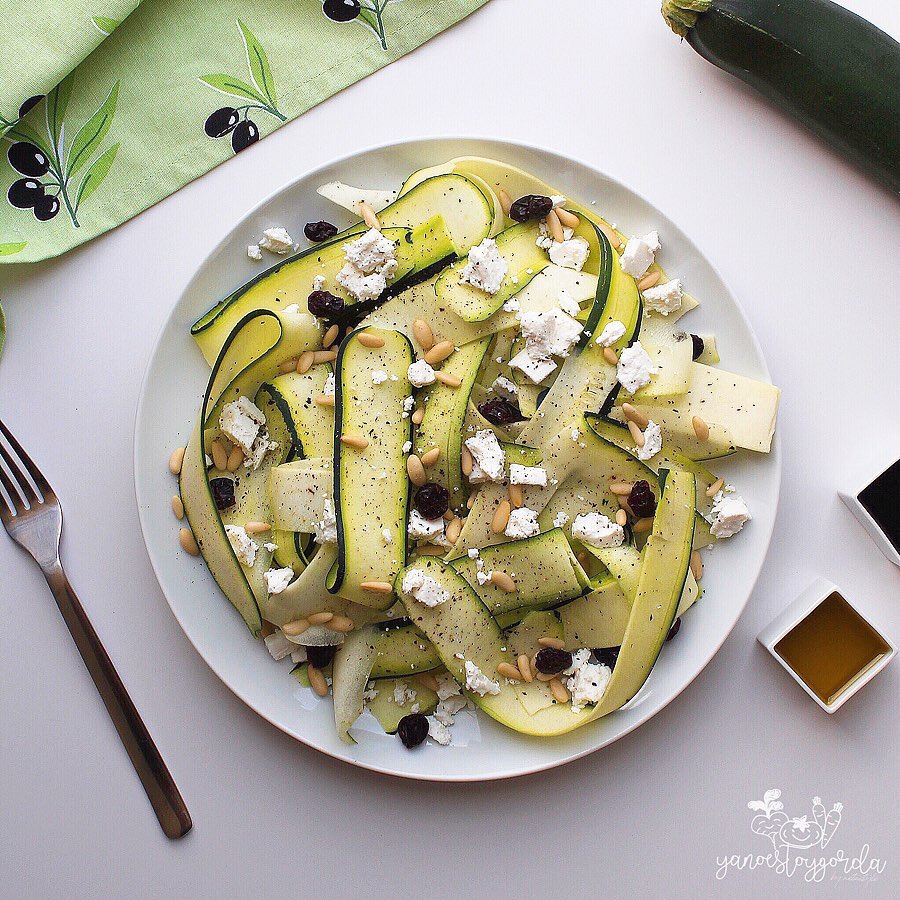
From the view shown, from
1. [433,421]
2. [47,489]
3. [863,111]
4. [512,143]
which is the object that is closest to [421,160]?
[512,143]

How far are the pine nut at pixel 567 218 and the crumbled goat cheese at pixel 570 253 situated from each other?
0.04m

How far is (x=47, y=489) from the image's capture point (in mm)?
1826

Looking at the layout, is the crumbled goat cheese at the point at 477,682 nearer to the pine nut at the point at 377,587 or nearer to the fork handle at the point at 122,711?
the pine nut at the point at 377,587

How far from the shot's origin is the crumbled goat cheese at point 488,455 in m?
1.56

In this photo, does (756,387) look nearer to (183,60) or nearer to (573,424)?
(573,424)

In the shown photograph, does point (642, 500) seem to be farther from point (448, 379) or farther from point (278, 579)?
point (278, 579)

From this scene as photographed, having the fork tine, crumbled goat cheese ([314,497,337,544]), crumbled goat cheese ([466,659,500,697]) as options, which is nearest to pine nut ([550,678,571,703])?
crumbled goat cheese ([466,659,500,697])

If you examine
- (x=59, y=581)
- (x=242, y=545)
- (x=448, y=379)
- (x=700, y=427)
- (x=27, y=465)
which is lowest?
(x=59, y=581)

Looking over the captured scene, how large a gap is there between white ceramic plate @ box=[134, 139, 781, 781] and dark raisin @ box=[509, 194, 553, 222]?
9 centimetres

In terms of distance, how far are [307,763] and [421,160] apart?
141cm

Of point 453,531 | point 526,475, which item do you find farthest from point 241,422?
point 526,475

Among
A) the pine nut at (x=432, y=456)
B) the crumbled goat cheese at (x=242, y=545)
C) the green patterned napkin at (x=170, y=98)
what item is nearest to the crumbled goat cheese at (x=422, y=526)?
the pine nut at (x=432, y=456)

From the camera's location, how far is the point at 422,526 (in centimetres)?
160

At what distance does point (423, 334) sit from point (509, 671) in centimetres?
72
